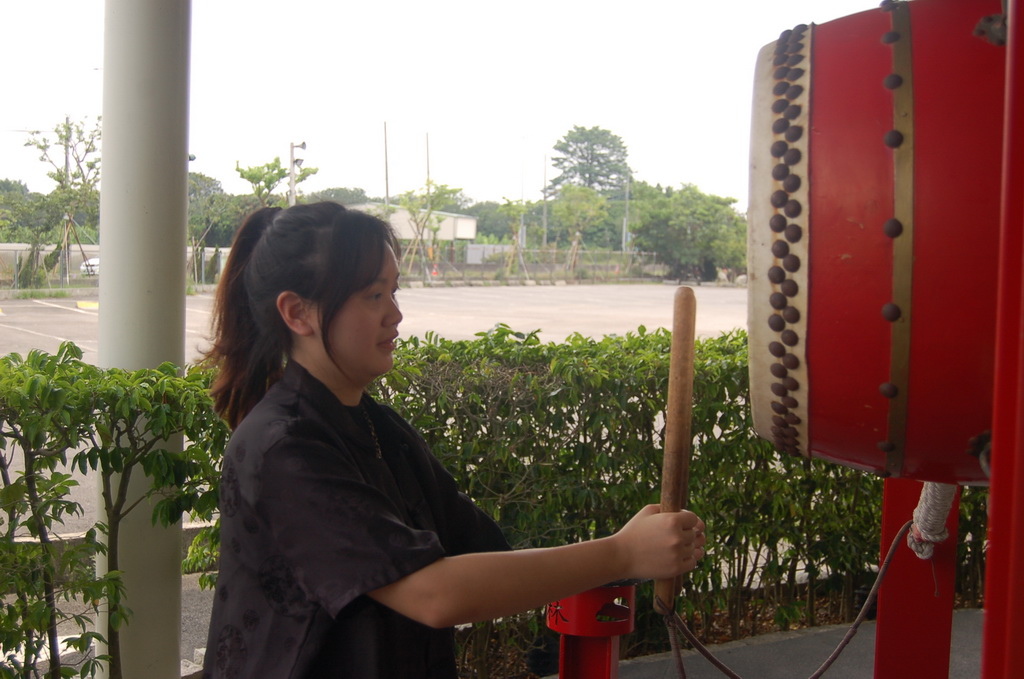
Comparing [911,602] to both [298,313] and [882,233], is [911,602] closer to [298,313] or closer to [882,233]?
[882,233]

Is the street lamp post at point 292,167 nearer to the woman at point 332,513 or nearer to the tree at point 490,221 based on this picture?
the woman at point 332,513

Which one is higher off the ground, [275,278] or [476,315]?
[275,278]

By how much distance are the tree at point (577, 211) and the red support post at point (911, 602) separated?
31.0 m

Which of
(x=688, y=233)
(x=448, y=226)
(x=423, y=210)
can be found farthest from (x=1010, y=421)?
(x=688, y=233)

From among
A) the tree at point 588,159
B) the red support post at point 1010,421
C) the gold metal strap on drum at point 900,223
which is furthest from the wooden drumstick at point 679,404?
the tree at point 588,159

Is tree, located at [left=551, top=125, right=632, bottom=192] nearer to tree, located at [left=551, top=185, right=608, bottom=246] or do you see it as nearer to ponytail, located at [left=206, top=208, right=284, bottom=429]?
tree, located at [left=551, top=185, right=608, bottom=246]

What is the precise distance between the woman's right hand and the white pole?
1.72 metres

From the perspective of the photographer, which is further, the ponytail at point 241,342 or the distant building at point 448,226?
the distant building at point 448,226

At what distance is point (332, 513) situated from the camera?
130cm

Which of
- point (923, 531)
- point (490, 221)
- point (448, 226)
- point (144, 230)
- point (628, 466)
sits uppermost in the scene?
point (490, 221)

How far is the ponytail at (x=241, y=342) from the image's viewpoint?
1.58 m

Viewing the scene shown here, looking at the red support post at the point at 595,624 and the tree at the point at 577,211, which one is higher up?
the tree at the point at 577,211

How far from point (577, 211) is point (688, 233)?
6446 mm

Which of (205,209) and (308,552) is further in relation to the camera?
(205,209)
